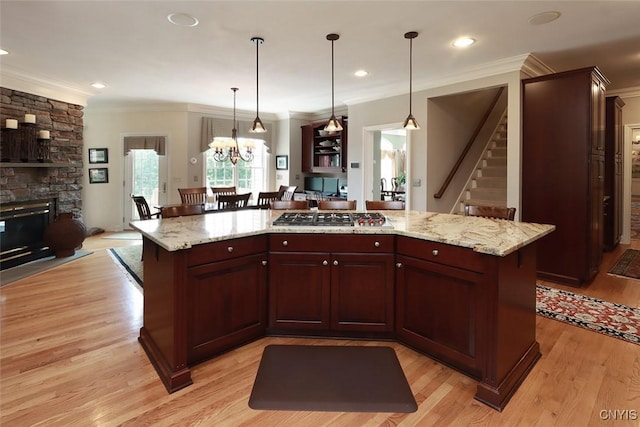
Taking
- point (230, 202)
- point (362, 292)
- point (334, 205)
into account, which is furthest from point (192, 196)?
point (362, 292)

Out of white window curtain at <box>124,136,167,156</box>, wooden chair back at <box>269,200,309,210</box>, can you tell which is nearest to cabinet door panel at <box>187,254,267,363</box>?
wooden chair back at <box>269,200,309,210</box>

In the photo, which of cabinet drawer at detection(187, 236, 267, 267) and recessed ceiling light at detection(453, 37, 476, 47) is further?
recessed ceiling light at detection(453, 37, 476, 47)

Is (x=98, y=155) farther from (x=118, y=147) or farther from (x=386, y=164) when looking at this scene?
(x=386, y=164)

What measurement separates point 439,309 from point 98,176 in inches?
303

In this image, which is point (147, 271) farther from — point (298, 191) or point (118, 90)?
point (298, 191)

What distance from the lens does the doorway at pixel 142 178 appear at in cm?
742

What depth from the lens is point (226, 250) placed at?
227 cm

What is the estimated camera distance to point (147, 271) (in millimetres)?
2541

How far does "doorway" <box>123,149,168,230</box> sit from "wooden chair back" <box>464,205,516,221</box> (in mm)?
6200

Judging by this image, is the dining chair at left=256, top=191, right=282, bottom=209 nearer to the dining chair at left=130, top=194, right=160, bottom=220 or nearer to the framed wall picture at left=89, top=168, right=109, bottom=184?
the dining chair at left=130, top=194, right=160, bottom=220

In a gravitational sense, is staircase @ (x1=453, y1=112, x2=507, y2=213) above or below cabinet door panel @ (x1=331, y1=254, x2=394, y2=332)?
above

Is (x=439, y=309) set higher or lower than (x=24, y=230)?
lower

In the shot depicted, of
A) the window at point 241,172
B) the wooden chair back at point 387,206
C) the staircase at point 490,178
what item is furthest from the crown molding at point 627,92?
the window at point 241,172

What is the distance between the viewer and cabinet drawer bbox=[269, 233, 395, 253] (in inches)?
96.8
